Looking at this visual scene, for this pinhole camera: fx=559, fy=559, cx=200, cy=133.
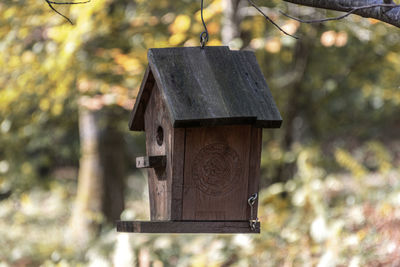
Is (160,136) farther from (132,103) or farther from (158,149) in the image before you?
(132,103)

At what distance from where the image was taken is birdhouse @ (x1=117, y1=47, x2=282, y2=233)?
95.7 inches

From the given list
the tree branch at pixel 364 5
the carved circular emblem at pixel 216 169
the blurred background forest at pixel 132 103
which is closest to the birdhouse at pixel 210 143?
the carved circular emblem at pixel 216 169

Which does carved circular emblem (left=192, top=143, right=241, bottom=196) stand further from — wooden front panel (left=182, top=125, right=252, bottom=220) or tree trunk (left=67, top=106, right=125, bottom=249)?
tree trunk (left=67, top=106, right=125, bottom=249)

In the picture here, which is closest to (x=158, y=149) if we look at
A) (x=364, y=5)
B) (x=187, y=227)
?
(x=187, y=227)

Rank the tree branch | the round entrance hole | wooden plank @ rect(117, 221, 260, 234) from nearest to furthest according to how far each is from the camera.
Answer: the tree branch < wooden plank @ rect(117, 221, 260, 234) < the round entrance hole

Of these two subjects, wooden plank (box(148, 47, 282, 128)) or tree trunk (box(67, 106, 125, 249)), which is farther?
tree trunk (box(67, 106, 125, 249))

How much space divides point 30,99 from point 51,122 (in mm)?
2300

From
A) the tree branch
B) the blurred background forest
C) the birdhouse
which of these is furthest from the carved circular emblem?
the blurred background forest

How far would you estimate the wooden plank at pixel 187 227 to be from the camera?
2.42 metres

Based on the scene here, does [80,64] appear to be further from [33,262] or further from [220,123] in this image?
[220,123]

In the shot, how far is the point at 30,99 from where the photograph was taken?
23.1 ft

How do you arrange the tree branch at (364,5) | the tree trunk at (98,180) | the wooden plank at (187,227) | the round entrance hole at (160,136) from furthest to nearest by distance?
the tree trunk at (98,180)
the round entrance hole at (160,136)
the wooden plank at (187,227)
the tree branch at (364,5)

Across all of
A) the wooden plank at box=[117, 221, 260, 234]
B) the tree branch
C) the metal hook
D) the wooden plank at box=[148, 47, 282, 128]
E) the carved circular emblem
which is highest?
the tree branch

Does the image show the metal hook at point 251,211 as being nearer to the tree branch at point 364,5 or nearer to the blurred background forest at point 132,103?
the tree branch at point 364,5
